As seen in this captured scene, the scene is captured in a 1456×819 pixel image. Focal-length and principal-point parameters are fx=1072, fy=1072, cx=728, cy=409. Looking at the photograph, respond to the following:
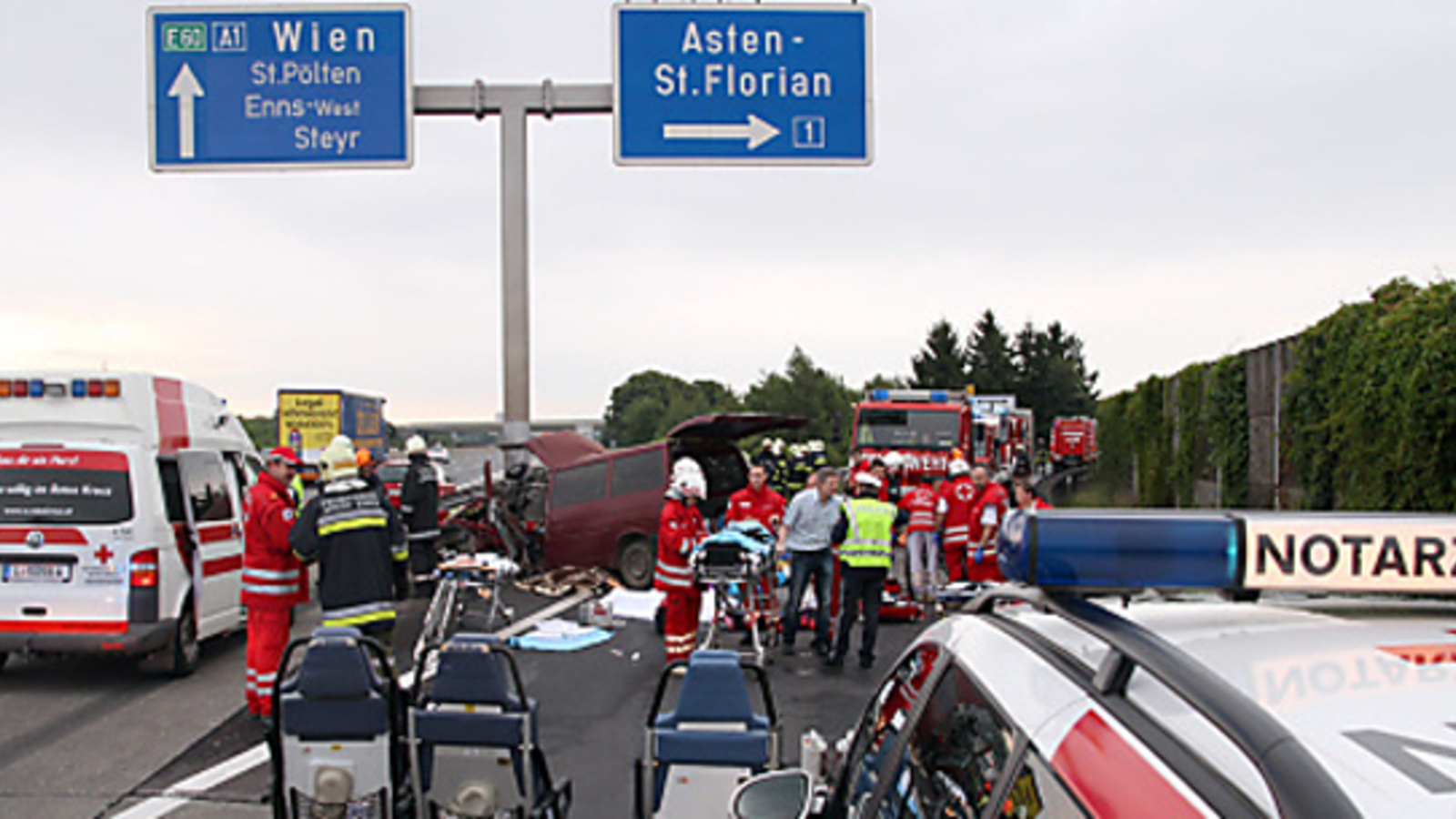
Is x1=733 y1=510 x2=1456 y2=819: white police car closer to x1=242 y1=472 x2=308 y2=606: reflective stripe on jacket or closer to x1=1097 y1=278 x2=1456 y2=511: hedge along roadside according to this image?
x1=242 y1=472 x2=308 y2=606: reflective stripe on jacket

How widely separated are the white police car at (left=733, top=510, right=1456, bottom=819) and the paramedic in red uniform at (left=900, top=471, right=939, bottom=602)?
889 cm

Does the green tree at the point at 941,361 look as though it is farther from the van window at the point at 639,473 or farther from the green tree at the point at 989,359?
the van window at the point at 639,473

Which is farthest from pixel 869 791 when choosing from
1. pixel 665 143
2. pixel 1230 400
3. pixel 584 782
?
pixel 1230 400

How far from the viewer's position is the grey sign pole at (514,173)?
10.8 metres

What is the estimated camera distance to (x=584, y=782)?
596 cm

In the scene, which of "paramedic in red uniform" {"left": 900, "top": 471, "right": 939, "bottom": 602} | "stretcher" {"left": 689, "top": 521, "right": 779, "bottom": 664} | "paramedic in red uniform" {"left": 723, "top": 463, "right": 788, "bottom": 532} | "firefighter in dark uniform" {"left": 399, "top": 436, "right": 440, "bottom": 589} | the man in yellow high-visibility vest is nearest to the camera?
"stretcher" {"left": 689, "top": 521, "right": 779, "bottom": 664}

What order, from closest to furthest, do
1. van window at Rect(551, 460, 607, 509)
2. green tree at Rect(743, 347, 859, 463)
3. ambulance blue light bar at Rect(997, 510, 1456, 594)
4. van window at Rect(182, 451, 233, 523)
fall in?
ambulance blue light bar at Rect(997, 510, 1456, 594) → van window at Rect(182, 451, 233, 523) → van window at Rect(551, 460, 607, 509) → green tree at Rect(743, 347, 859, 463)

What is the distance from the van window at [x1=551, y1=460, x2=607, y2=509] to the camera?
13531 millimetres

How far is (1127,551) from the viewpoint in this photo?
1.81 metres

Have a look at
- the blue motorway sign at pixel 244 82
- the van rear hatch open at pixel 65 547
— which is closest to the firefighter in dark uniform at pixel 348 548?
the van rear hatch open at pixel 65 547

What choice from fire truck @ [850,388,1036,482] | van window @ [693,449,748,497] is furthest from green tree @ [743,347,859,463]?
van window @ [693,449,748,497]

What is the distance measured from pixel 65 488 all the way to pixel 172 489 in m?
0.72

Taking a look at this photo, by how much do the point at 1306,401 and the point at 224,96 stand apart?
11.1 m

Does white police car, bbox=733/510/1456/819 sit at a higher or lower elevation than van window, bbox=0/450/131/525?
higher
